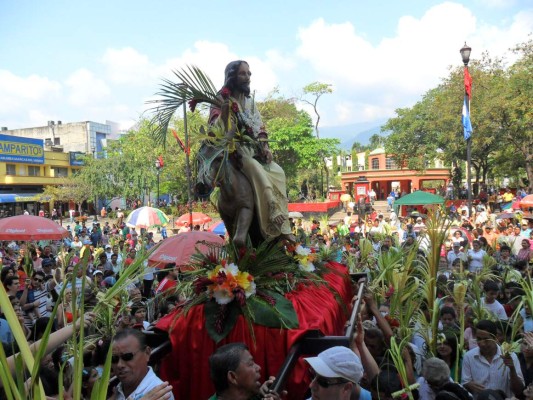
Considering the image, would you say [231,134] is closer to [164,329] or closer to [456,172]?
[164,329]

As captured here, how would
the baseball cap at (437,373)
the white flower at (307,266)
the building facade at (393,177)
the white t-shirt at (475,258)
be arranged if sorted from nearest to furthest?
the baseball cap at (437,373)
the white flower at (307,266)
the white t-shirt at (475,258)
the building facade at (393,177)

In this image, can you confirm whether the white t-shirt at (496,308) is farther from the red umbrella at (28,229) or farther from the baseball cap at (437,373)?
the red umbrella at (28,229)

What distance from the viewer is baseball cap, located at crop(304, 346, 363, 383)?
2621 millimetres

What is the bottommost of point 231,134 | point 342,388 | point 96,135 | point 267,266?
point 342,388

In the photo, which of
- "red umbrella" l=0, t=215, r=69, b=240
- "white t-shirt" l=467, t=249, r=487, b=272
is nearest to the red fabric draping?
"red umbrella" l=0, t=215, r=69, b=240

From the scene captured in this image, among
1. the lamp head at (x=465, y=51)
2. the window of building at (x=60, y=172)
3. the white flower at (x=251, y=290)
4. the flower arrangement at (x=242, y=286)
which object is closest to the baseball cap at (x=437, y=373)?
the flower arrangement at (x=242, y=286)

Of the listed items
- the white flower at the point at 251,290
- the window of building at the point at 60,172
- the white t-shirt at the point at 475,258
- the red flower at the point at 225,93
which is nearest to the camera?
the white flower at the point at 251,290

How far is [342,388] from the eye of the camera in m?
2.65

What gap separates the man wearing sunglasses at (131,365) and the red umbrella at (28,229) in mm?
6980

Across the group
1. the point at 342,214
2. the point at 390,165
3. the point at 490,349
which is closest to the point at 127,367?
the point at 490,349

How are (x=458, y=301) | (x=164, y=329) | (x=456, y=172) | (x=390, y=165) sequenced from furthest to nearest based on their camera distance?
(x=390, y=165), (x=456, y=172), (x=458, y=301), (x=164, y=329)

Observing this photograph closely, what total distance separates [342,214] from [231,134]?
31.1 meters

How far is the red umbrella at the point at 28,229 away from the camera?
9211 millimetres

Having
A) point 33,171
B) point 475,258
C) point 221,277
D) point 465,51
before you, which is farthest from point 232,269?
point 33,171
